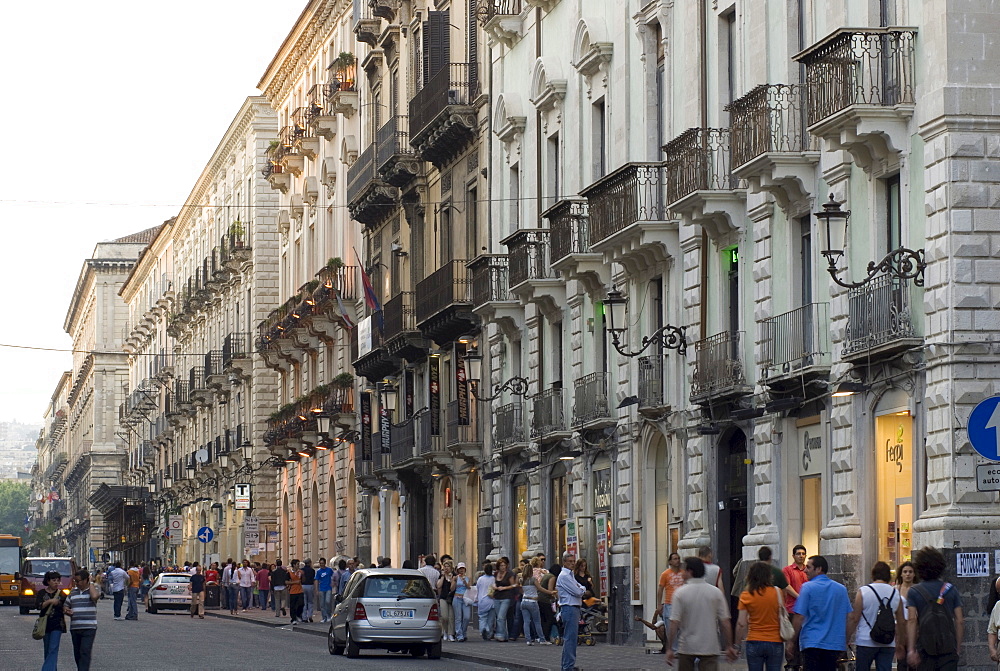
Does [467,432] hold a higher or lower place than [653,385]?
lower

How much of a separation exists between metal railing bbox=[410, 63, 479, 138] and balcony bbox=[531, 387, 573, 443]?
30.7 feet

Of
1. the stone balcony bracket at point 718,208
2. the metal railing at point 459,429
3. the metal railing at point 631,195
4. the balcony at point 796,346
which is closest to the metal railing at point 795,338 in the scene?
the balcony at point 796,346

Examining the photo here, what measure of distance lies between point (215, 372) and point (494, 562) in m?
42.4

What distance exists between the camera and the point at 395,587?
30.7 meters

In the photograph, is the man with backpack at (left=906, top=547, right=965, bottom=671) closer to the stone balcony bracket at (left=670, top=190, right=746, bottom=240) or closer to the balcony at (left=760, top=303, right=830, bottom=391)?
the balcony at (left=760, top=303, right=830, bottom=391)

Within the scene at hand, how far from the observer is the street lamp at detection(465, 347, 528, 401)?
130ft

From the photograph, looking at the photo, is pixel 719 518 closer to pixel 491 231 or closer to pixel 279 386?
pixel 491 231

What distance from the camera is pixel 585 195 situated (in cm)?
3334

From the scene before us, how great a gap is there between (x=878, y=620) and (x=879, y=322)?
20.4ft

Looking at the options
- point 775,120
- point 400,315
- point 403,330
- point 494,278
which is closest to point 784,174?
point 775,120

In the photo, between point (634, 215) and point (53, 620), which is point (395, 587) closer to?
point (634, 215)

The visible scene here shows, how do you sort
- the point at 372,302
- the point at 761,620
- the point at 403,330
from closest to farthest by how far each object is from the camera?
the point at 761,620, the point at 403,330, the point at 372,302

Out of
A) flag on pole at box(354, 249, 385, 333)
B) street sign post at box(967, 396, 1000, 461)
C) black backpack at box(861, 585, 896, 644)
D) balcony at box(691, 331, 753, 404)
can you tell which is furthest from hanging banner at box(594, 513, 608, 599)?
street sign post at box(967, 396, 1000, 461)

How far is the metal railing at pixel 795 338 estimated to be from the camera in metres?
24.8
